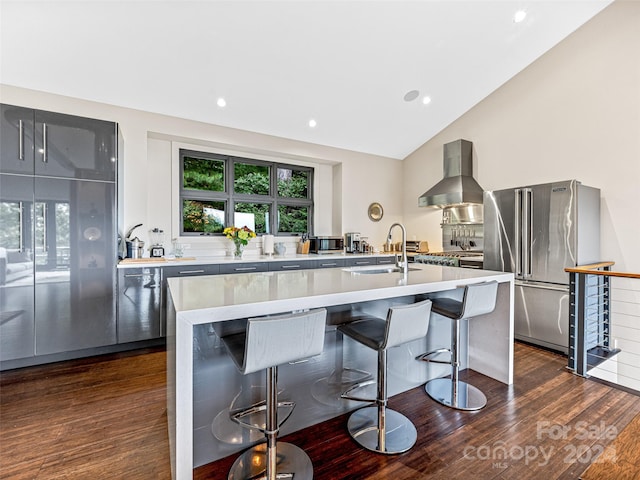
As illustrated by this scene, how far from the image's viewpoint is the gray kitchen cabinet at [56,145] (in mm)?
2592

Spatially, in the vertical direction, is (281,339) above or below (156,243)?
below

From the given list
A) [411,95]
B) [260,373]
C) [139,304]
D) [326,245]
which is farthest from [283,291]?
[411,95]

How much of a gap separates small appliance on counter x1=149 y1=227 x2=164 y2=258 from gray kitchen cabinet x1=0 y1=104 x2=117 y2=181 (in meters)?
0.94

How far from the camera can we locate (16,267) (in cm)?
261

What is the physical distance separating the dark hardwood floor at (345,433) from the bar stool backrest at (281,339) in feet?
2.36

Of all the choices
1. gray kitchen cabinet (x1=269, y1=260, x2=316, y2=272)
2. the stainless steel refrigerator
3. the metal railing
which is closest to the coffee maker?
gray kitchen cabinet (x1=269, y1=260, x2=316, y2=272)

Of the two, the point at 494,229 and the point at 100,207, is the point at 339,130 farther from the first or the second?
the point at 100,207

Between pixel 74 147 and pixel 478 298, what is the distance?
366 centimetres

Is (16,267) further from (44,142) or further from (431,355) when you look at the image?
(431,355)

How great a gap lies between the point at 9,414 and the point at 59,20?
10.1ft

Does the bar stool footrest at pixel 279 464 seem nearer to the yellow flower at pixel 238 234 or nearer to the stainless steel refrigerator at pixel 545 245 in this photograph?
the yellow flower at pixel 238 234

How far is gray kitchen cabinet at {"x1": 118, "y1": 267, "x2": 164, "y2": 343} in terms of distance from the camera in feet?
10.0

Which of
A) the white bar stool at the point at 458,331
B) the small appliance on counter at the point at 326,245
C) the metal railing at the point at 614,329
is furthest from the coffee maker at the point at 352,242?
the metal railing at the point at 614,329

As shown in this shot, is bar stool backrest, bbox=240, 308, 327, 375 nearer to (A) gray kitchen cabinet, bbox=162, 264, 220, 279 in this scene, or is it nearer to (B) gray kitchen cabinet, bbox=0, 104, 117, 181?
(A) gray kitchen cabinet, bbox=162, 264, 220, 279
